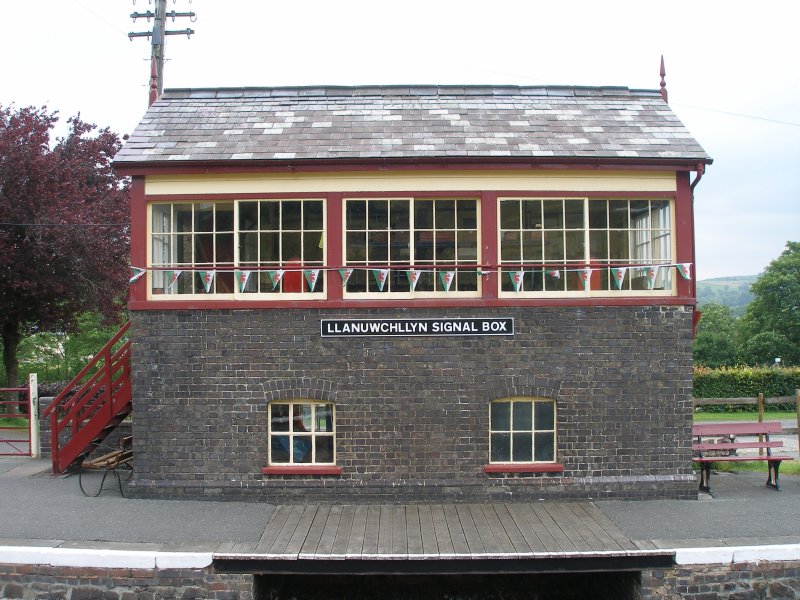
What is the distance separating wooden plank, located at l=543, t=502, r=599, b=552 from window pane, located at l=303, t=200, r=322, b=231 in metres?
5.02

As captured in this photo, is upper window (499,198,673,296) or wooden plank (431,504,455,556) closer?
wooden plank (431,504,455,556)

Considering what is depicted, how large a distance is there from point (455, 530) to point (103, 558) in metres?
4.04

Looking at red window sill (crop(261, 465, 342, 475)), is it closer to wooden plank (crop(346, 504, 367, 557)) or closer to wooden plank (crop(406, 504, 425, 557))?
wooden plank (crop(346, 504, 367, 557))

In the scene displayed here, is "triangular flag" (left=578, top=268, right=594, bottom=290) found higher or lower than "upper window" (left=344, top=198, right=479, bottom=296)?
lower

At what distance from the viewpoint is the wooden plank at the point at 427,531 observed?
26.1 ft

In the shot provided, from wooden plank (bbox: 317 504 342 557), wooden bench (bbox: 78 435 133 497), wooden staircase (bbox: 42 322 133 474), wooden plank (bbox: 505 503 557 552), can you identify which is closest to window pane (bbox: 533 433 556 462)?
Result: wooden plank (bbox: 505 503 557 552)

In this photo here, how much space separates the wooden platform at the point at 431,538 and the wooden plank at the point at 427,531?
0.01 meters

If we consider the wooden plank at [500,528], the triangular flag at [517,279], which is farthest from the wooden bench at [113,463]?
the triangular flag at [517,279]

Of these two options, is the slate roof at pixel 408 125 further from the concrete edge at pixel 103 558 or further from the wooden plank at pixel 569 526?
the concrete edge at pixel 103 558

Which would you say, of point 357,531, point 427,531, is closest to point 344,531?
point 357,531

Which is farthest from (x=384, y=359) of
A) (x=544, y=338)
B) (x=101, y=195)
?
(x=101, y=195)

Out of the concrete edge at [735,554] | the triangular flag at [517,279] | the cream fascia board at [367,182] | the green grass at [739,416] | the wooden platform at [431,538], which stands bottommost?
the green grass at [739,416]

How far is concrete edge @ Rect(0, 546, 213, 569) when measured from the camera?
777 centimetres

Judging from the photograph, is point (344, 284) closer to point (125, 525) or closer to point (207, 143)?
point (207, 143)
